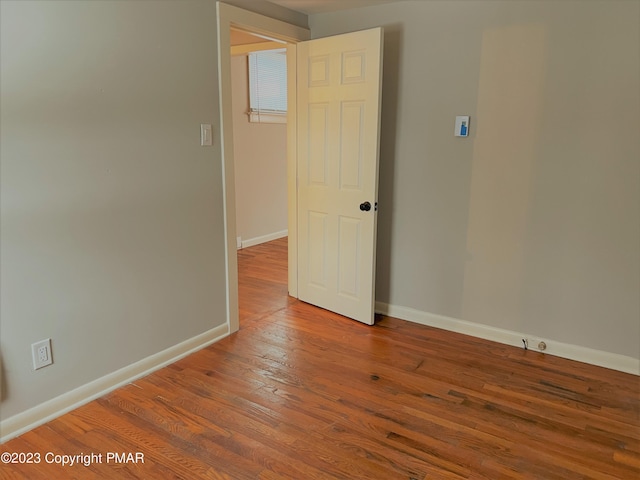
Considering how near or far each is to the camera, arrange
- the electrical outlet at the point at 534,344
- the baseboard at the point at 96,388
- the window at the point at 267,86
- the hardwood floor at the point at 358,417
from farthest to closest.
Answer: the window at the point at 267,86 → the electrical outlet at the point at 534,344 → the baseboard at the point at 96,388 → the hardwood floor at the point at 358,417

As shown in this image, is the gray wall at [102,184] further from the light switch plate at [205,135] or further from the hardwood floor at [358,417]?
the hardwood floor at [358,417]

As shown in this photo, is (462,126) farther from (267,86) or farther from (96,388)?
(267,86)

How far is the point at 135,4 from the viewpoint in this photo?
2.34 metres

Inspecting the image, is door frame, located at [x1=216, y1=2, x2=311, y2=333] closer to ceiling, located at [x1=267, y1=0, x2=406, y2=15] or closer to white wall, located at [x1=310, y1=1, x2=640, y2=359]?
ceiling, located at [x1=267, y1=0, x2=406, y2=15]

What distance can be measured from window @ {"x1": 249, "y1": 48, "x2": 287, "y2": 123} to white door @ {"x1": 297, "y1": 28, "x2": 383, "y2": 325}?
2.37 meters

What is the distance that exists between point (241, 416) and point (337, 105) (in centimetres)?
216

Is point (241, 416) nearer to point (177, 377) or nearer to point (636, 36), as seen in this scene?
point (177, 377)

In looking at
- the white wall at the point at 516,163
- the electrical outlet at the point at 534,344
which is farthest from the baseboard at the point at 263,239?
the electrical outlet at the point at 534,344

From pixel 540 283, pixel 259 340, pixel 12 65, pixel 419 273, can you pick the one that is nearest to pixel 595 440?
pixel 540 283

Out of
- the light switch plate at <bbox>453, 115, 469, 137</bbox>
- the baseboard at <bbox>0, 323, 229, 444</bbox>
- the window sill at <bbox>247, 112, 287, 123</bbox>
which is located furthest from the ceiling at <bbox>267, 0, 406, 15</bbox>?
the window sill at <bbox>247, 112, 287, 123</bbox>

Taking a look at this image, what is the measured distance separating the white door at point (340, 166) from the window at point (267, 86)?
2375mm

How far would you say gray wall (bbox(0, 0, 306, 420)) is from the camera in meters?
2.01

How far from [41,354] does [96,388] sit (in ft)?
1.23

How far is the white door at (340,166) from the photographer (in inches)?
123
